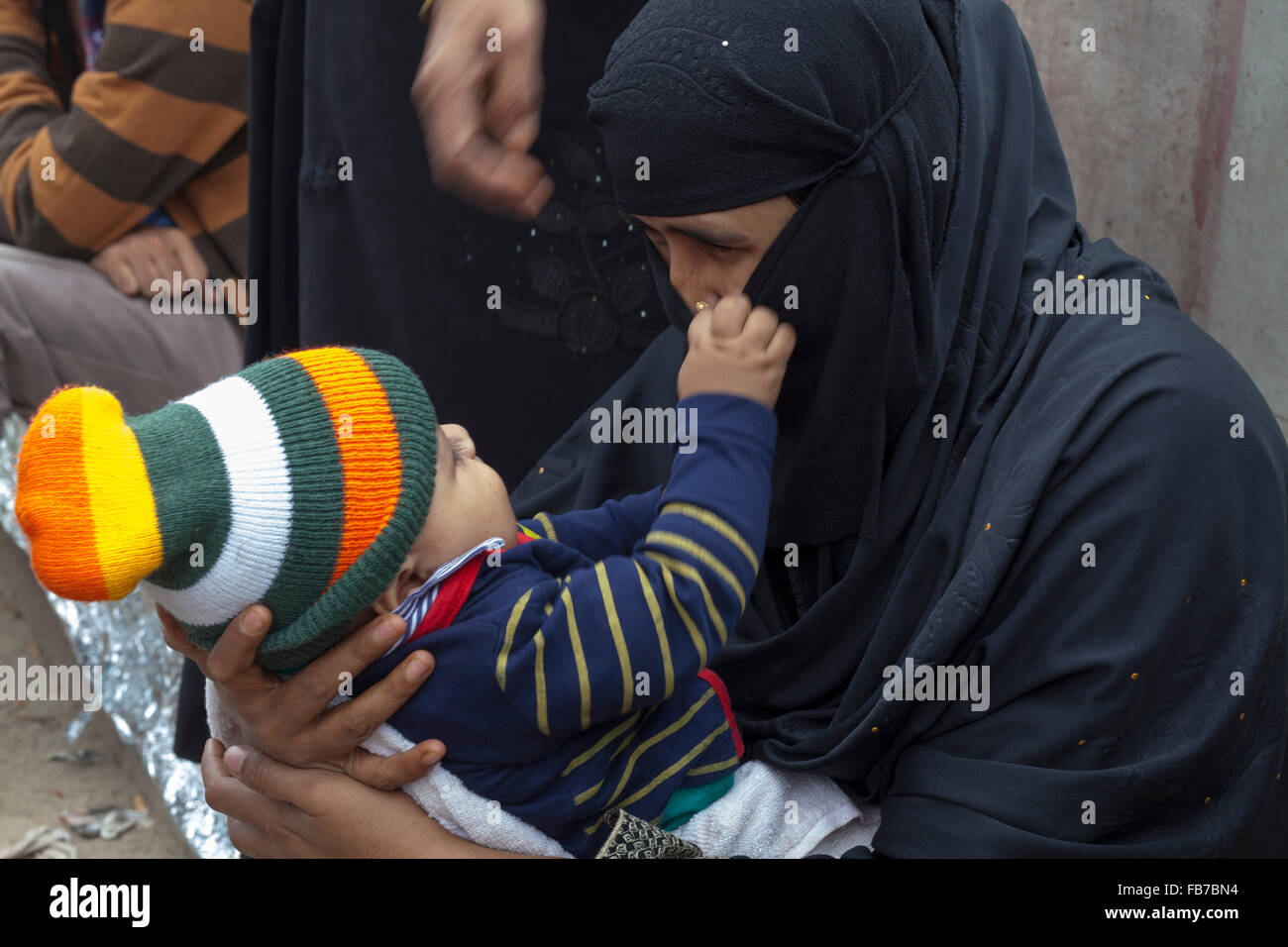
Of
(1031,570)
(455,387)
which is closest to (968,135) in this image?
(1031,570)

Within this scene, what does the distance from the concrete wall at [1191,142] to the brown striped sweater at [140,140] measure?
1.83m

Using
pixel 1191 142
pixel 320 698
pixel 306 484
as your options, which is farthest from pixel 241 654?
pixel 1191 142

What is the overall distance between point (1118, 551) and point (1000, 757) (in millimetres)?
280

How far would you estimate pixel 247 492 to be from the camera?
1.48 metres

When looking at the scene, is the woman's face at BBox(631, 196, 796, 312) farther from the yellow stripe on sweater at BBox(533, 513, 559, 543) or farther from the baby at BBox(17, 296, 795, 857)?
Result: the yellow stripe on sweater at BBox(533, 513, 559, 543)

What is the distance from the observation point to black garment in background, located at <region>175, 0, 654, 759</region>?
270 centimetres

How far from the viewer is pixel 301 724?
1.74 meters

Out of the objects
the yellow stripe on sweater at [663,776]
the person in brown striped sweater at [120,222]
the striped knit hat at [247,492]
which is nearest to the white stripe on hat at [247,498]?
the striped knit hat at [247,492]

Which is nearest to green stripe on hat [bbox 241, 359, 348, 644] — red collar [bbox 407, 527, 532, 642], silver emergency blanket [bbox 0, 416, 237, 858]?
red collar [bbox 407, 527, 532, 642]

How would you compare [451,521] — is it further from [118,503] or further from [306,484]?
[118,503]

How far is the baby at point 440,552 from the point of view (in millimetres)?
1437

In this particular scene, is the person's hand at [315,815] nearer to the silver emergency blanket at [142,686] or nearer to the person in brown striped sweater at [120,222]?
the silver emergency blanket at [142,686]

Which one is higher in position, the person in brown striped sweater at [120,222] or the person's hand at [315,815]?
the person in brown striped sweater at [120,222]

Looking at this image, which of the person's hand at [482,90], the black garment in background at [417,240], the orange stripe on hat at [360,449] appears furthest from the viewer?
the black garment in background at [417,240]
